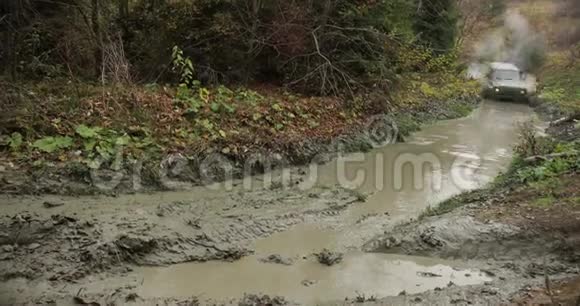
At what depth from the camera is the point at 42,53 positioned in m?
12.9

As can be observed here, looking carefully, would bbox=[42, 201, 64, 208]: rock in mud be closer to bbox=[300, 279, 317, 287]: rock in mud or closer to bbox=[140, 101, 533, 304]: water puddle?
bbox=[140, 101, 533, 304]: water puddle

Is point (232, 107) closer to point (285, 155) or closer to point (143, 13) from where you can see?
point (285, 155)

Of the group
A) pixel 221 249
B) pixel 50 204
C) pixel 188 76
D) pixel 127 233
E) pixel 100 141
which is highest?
pixel 188 76

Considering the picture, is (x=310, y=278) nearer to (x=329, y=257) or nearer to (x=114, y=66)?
(x=329, y=257)

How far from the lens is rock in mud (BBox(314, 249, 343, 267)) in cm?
763

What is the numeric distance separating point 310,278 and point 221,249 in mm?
1451

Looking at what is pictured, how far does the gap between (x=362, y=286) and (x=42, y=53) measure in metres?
10.1

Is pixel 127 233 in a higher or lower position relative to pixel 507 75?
lower

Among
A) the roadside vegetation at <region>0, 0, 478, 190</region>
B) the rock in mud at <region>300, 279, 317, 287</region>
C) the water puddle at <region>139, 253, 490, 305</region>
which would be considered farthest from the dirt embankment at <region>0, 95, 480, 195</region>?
the rock in mud at <region>300, 279, 317, 287</region>

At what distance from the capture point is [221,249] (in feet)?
25.7

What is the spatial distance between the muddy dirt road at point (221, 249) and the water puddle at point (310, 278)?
0.05ft

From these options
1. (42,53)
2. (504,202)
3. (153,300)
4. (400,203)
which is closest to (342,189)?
(400,203)

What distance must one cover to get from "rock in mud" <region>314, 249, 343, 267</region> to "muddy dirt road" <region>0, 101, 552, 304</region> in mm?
18

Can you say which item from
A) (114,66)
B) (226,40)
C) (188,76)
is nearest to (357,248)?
(114,66)
